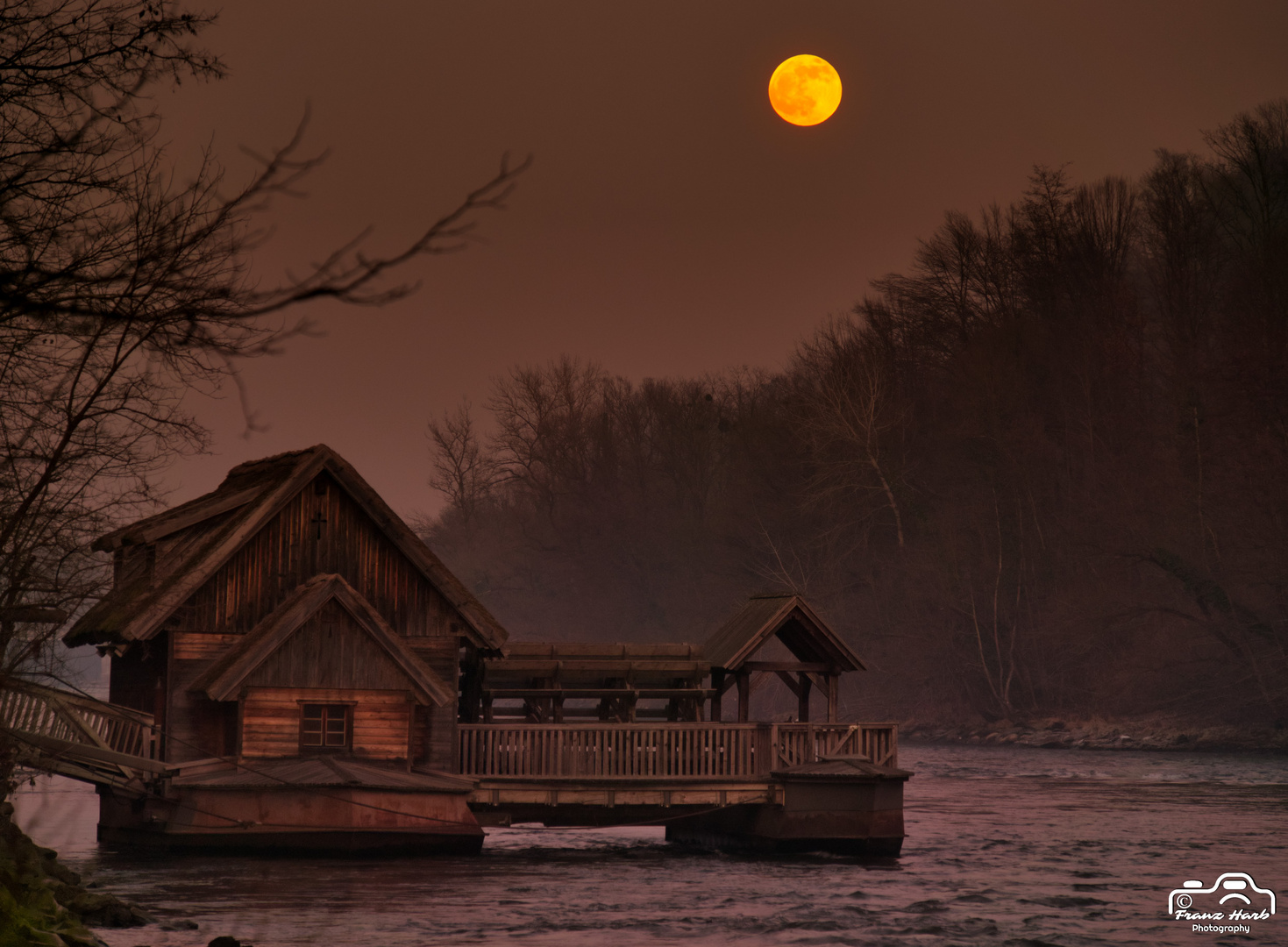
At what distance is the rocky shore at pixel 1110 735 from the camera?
2128 inches

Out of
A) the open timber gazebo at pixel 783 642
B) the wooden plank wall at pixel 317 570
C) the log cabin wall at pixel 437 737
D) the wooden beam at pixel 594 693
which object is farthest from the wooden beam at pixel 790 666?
the wooden plank wall at pixel 317 570

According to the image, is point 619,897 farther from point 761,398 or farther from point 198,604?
point 761,398

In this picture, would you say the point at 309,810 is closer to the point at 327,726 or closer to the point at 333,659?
the point at 327,726

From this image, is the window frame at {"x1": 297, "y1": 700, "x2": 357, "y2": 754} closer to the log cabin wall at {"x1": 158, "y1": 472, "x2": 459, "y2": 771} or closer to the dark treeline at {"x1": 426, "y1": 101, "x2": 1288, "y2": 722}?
the log cabin wall at {"x1": 158, "y1": 472, "x2": 459, "y2": 771}

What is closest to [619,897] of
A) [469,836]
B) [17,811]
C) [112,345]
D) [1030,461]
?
[469,836]

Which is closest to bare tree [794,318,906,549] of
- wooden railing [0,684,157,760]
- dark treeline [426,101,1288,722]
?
dark treeline [426,101,1288,722]

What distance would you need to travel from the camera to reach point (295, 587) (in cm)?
2809

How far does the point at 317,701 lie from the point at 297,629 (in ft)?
5.08

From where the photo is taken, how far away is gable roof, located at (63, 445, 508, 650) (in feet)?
88.9

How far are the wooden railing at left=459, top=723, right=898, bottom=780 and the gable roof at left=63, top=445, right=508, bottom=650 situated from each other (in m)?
1.99

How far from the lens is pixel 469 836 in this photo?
27.6 meters

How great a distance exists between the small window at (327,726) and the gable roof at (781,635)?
23.7 ft

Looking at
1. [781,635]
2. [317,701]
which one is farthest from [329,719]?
[781,635]

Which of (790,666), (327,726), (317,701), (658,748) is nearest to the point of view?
(317,701)
